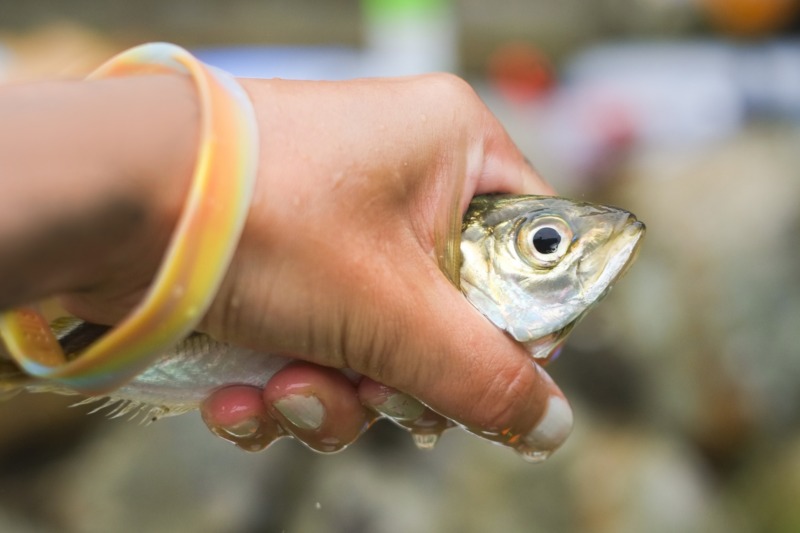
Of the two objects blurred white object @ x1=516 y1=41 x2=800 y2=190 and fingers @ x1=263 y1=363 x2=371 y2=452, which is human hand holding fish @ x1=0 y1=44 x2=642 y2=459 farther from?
blurred white object @ x1=516 y1=41 x2=800 y2=190

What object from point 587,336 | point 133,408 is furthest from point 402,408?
point 587,336

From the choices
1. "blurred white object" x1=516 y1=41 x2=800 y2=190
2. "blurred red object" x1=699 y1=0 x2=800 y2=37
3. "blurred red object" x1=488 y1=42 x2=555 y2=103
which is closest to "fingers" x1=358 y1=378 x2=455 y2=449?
"blurred white object" x1=516 y1=41 x2=800 y2=190

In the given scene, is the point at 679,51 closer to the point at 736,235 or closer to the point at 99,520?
the point at 736,235

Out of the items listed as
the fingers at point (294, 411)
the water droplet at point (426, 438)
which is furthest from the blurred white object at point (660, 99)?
the fingers at point (294, 411)

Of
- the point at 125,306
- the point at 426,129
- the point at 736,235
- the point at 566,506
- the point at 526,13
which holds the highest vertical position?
the point at 426,129

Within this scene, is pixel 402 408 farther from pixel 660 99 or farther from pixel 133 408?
pixel 660 99

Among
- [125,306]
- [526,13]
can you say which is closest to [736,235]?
Result: [526,13]

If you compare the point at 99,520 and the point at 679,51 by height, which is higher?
the point at 679,51
